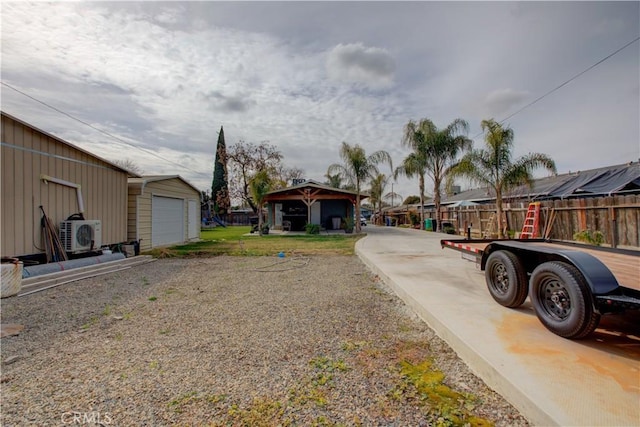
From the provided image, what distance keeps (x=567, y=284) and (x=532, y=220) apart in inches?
255

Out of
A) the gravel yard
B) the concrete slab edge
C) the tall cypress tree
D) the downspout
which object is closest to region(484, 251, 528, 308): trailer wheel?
the concrete slab edge

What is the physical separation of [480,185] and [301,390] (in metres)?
12.5

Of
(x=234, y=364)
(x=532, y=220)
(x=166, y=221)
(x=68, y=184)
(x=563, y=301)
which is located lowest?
(x=234, y=364)

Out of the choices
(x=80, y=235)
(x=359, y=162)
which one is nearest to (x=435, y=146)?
Result: (x=359, y=162)

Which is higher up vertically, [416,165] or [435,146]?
[435,146]

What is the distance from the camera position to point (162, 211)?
1186 centimetres

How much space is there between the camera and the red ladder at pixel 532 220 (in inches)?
277

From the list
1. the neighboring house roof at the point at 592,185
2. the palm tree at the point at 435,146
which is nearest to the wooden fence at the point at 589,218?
the neighboring house roof at the point at 592,185

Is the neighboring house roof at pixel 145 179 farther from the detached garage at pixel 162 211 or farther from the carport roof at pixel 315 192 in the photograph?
the carport roof at pixel 315 192

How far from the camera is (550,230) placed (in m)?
9.62

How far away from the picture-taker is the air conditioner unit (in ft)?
23.5

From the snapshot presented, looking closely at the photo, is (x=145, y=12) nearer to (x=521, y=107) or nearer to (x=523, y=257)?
(x=523, y=257)

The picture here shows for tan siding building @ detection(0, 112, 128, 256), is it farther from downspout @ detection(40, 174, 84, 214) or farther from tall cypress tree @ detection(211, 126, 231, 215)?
tall cypress tree @ detection(211, 126, 231, 215)

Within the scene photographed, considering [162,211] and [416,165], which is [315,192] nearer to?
[416,165]
